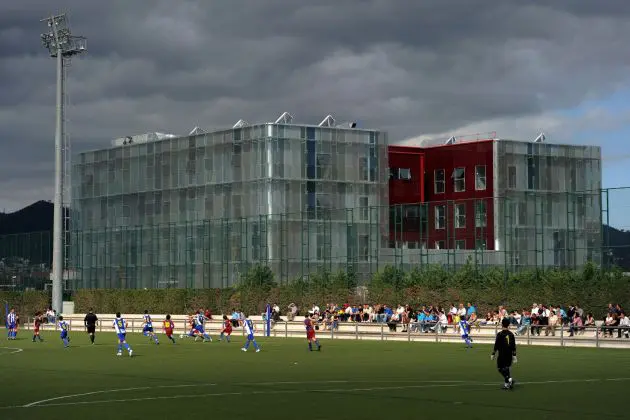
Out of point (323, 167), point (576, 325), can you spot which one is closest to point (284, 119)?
point (323, 167)

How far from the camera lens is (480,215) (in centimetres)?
8031

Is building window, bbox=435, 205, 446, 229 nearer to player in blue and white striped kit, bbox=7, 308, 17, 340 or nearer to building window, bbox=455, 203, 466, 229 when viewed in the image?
building window, bbox=455, 203, 466, 229

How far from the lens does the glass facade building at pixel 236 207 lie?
91.1m

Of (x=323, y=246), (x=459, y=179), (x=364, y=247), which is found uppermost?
(x=459, y=179)

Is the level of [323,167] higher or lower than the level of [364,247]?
higher

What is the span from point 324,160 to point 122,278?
22.3 meters

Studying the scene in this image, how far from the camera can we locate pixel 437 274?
72.6 meters

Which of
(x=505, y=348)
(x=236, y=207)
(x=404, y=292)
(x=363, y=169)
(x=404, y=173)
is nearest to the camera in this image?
(x=505, y=348)

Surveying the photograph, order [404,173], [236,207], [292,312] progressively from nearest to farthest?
[292,312]
[236,207]
[404,173]

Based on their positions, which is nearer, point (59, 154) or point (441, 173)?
point (59, 154)

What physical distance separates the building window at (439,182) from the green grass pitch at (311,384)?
224 feet

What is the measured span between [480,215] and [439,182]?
36.1m

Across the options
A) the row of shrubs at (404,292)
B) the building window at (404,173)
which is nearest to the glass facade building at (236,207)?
the row of shrubs at (404,292)

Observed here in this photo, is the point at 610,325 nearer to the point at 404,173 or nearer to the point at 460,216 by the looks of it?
the point at 460,216
